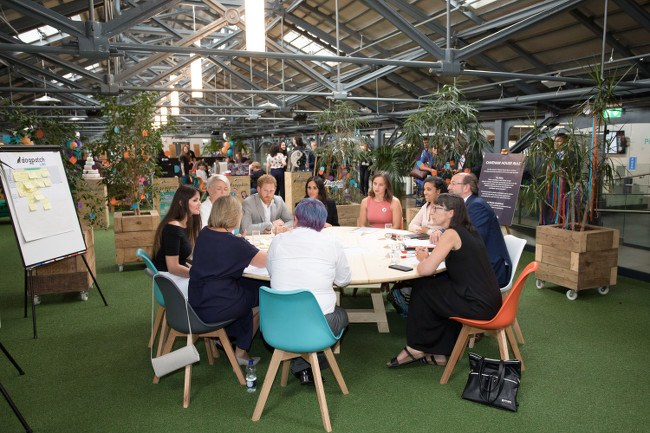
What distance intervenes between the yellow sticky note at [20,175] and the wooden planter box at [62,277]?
1.10 m

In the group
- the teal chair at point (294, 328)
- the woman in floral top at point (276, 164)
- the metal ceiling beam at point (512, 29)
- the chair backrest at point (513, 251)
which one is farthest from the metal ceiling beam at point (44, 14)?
the woman in floral top at point (276, 164)

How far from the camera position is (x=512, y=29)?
21.2 feet

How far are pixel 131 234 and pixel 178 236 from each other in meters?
3.16

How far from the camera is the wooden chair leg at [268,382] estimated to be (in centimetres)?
276

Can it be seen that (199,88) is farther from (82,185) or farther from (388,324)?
(388,324)

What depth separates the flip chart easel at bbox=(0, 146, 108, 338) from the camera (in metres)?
4.14

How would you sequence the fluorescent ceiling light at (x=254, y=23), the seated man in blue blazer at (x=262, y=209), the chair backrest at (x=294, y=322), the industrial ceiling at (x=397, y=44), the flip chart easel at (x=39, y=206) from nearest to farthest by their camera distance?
the chair backrest at (x=294, y=322) → the flip chart easel at (x=39, y=206) → the fluorescent ceiling light at (x=254, y=23) → the seated man in blue blazer at (x=262, y=209) → the industrial ceiling at (x=397, y=44)

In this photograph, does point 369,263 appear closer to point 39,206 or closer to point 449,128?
point 39,206

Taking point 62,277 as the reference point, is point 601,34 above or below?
above

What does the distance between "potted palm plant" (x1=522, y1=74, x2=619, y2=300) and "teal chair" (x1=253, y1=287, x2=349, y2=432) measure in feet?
11.2

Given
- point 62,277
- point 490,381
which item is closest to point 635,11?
point 490,381

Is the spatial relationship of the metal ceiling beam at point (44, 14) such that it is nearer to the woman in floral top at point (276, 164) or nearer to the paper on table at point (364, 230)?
the paper on table at point (364, 230)

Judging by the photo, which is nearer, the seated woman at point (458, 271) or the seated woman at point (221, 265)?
the seated woman at point (221, 265)

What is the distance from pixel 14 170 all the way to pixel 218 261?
7.95 ft
